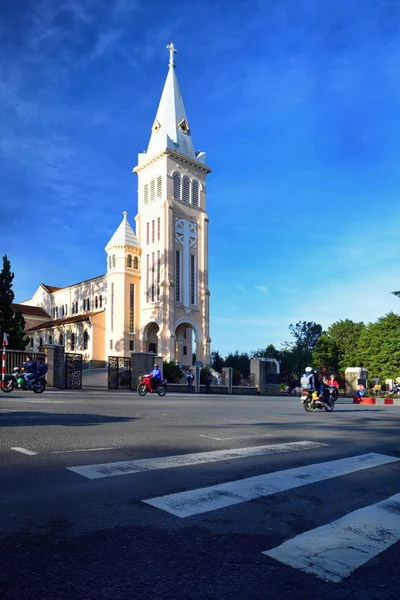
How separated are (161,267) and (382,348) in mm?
29724

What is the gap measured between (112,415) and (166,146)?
5031 cm

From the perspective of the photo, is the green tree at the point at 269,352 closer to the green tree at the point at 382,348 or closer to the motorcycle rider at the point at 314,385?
the green tree at the point at 382,348

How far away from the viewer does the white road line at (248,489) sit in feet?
12.8

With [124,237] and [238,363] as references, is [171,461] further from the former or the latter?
[238,363]

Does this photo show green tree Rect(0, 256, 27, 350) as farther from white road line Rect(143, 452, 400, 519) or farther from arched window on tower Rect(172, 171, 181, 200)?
white road line Rect(143, 452, 400, 519)

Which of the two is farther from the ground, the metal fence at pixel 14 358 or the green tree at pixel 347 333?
the green tree at pixel 347 333

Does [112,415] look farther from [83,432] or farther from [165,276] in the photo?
[165,276]

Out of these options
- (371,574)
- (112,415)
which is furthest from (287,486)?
(112,415)

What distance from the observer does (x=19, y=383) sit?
1980 cm

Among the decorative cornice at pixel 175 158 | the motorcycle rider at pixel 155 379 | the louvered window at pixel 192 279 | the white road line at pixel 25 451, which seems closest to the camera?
the white road line at pixel 25 451

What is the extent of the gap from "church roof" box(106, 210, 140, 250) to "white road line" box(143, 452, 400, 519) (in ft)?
175

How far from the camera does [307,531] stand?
344 cm

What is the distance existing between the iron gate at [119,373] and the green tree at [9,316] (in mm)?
7205

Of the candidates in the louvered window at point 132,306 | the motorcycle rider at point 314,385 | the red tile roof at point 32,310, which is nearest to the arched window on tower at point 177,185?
the louvered window at point 132,306
